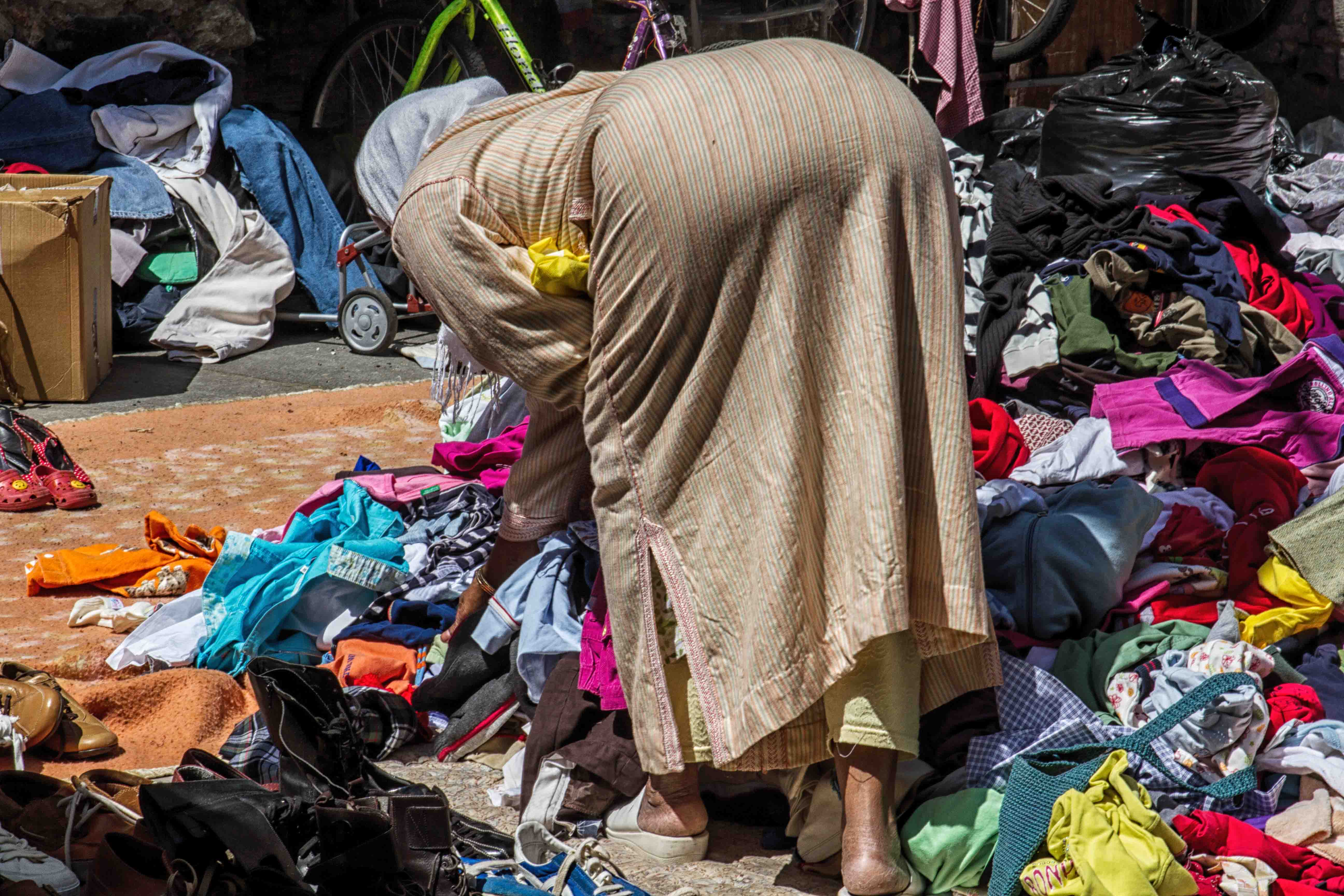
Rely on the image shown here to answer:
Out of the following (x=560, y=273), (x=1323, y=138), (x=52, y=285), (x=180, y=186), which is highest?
(x=560, y=273)

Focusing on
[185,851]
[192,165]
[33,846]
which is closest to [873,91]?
[185,851]

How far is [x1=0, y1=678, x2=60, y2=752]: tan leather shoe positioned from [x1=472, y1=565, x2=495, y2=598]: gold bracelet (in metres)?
0.93

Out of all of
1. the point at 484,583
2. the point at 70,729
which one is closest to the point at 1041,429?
the point at 484,583

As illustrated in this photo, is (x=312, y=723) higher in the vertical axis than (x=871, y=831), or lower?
higher

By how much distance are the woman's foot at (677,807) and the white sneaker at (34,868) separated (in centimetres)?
98

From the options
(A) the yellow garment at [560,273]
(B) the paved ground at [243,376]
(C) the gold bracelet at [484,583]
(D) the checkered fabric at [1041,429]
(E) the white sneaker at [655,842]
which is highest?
(A) the yellow garment at [560,273]

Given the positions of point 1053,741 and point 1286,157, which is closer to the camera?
point 1053,741

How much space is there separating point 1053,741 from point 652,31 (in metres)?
5.43

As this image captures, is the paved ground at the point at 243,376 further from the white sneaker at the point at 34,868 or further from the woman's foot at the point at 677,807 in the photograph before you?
the woman's foot at the point at 677,807

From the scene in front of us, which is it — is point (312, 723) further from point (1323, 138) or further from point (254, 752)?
point (1323, 138)

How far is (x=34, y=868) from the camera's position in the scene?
203cm

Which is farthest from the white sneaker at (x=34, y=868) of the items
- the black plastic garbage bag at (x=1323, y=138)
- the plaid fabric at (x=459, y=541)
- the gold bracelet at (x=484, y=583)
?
the black plastic garbage bag at (x=1323, y=138)

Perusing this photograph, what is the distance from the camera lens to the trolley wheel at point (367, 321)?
617 centimetres

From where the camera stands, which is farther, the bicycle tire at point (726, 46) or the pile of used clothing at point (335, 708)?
the bicycle tire at point (726, 46)
